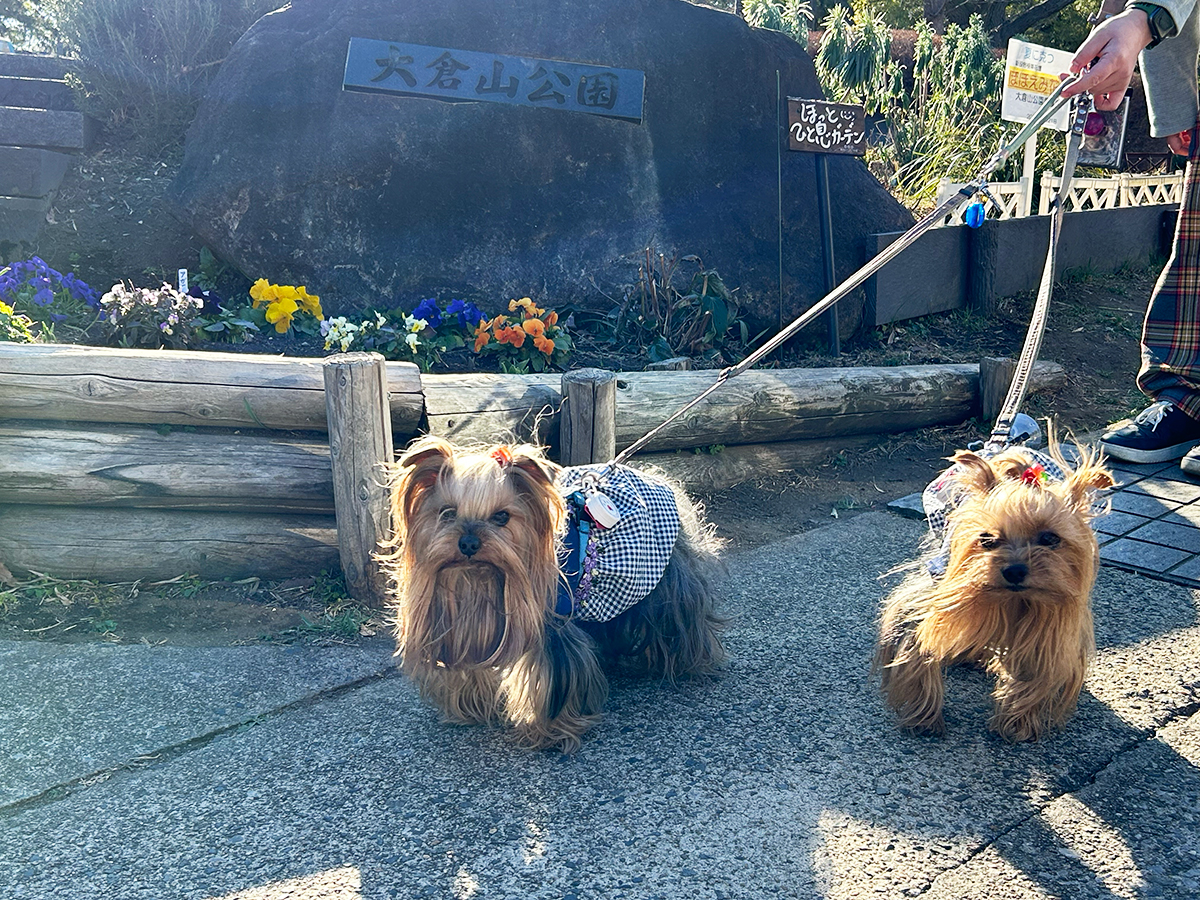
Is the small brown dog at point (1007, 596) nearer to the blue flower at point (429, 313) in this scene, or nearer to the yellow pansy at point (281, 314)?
the blue flower at point (429, 313)

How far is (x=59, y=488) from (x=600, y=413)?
2181 millimetres

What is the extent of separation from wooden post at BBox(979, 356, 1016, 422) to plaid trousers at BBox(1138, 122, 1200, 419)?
939mm

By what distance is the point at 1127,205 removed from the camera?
1041cm

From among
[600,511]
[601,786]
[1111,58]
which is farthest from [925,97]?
[601,786]

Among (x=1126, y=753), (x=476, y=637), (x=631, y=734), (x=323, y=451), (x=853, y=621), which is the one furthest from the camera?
(x=323, y=451)

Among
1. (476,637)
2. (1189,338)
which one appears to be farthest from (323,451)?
(1189,338)

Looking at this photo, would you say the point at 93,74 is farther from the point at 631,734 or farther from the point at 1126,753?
the point at 1126,753

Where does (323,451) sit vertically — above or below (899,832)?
above

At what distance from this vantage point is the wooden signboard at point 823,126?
20.6 ft

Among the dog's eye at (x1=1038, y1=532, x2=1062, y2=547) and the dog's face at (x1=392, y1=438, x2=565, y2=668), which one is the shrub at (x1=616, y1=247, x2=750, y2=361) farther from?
the dog's eye at (x1=1038, y1=532, x2=1062, y2=547)

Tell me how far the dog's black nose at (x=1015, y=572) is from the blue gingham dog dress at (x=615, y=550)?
1.04m

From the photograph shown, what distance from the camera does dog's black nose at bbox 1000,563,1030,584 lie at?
2.49 meters

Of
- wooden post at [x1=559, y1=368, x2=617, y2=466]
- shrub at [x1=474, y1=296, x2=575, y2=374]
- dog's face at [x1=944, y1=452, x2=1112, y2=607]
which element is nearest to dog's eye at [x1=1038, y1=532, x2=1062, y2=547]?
dog's face at [x1=944, y1=452, x2=1112, y2=607]

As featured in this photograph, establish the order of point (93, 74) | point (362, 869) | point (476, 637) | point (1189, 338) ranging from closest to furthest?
1. point (362, 869)
2. point (476, 637)
3. point (1189, 338)
4. point (93, 74)
